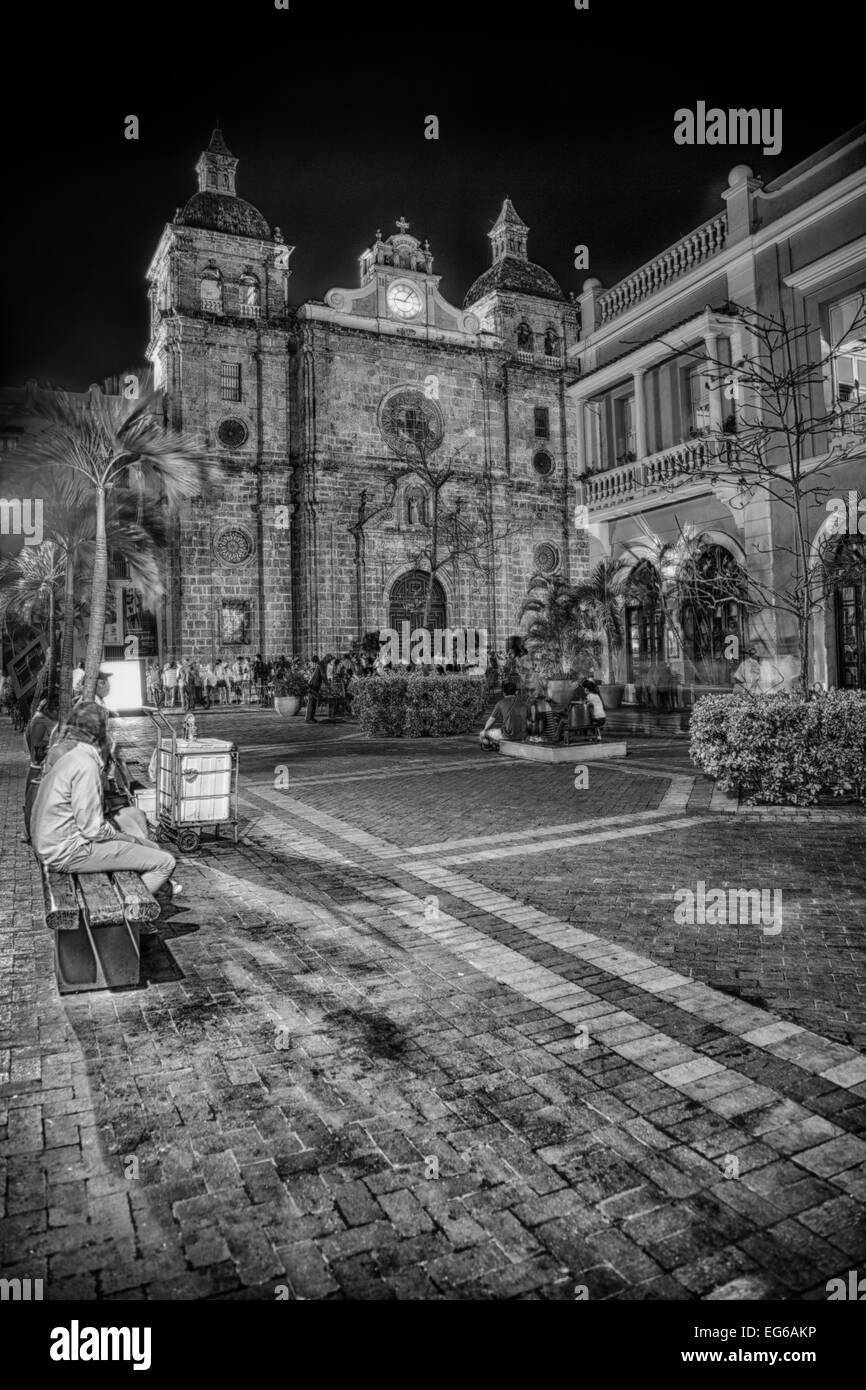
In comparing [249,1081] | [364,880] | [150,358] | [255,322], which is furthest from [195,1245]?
[150,358]

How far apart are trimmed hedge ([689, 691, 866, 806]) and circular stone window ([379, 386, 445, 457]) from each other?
94.0 ft

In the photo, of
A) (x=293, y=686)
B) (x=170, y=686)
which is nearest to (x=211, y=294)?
(x=170, y=686)

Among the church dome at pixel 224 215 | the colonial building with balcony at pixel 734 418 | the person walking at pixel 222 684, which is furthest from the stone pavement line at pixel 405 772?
the church dome at pixel 224 215

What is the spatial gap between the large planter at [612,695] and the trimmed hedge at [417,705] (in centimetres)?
464

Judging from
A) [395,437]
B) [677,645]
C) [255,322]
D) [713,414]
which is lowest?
[677,645]

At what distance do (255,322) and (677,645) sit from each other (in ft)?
78.7

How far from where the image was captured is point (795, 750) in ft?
30.2

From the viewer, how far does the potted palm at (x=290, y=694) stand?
2423 centimetres

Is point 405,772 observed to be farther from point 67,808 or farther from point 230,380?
point 230,380

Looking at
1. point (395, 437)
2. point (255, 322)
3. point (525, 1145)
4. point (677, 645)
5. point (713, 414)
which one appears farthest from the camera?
point (395, 437)

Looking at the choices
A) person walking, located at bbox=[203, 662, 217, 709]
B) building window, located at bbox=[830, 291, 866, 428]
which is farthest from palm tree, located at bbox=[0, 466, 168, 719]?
building window, located at bbox=[830, 291, 866, 428]

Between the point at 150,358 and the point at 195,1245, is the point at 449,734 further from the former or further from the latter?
the point at 150,358

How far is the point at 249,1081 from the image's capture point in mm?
3553

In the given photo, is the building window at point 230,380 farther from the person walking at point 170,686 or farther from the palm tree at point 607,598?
the palm tree at point 607,598
